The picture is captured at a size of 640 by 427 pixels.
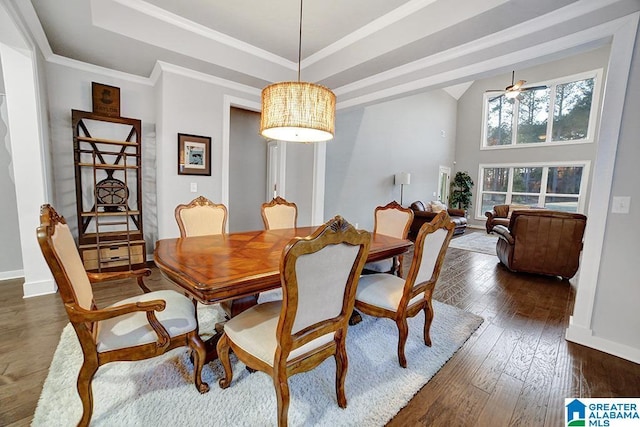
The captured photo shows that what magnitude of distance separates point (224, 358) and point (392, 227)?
196 centimetres

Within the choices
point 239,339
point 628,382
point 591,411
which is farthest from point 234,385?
point 628,382

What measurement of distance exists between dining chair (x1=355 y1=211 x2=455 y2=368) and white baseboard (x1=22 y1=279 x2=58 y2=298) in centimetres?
309

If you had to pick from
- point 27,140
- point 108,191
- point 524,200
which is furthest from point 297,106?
point 524,200

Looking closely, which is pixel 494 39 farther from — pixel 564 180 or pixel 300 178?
pixel 564 180

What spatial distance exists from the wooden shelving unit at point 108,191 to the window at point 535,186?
9.08 m

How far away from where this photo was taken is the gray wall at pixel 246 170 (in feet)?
16.1

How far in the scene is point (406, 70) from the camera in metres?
3.03

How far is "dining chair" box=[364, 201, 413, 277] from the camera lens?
261cm

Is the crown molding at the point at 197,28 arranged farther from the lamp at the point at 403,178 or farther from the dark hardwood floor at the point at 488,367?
the lamp at the point at 403,178

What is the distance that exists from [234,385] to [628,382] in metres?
2.41

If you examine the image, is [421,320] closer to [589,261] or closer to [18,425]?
[589,261]

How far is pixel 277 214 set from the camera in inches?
117

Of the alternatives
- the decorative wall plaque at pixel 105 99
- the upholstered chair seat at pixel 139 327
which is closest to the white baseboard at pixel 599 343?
the upholstered chair seat at pixel 139 327

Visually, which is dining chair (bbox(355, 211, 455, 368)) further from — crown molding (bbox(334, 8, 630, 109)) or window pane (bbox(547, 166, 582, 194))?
window pane (bbox(547, 166, 582, 194))
